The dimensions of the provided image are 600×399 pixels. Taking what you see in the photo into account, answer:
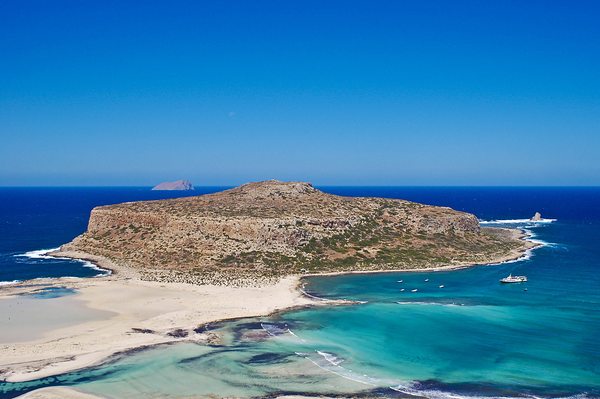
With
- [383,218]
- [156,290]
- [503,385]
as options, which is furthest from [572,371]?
[383,218]

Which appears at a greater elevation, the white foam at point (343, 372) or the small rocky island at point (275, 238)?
the small rocky island at point (275, 238)

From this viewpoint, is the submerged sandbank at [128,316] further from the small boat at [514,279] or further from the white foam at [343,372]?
the small boat at [514,279]

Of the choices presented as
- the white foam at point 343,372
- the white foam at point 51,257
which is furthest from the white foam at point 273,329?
the white foam at point 51,257

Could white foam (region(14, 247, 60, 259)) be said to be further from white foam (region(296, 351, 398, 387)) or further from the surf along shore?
white foam (region(296, 351, 398, 387))

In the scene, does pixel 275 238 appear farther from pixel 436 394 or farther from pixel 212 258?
pixel 436 394

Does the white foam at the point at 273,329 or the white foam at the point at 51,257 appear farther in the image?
the white foam at the point at 51,257

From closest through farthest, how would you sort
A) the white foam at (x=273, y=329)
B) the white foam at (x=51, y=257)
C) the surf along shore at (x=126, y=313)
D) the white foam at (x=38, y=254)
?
1. the surf along shore at (x=126, y=313)
2. the white foam at (x=273, y=329)
3. the white foam at (x=51, y=257)
4. the white foam at (x=38, y=254)

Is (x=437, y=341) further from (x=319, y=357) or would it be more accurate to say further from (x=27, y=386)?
(x=27, y=386)
